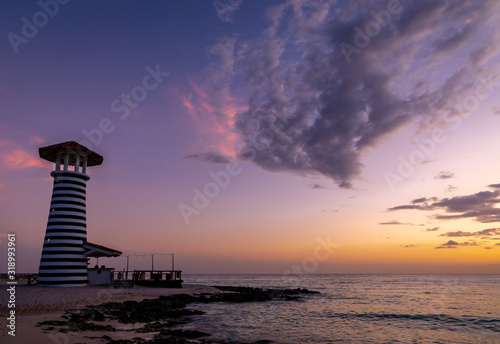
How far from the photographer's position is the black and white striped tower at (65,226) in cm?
3534

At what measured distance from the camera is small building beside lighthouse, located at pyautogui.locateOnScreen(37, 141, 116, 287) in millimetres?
35344

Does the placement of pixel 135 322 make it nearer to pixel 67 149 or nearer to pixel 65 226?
pixel 65 226

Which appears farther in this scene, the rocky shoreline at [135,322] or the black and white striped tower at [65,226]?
the black and white striped tower at [65,226]

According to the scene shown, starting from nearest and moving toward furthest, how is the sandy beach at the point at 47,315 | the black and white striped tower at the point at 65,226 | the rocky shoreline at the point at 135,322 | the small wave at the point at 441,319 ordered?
the sandy beach at the point at 47,315 → the rocky shoreline at the point at 135,322 → the small wave at the point at 441,319 → the black and white striped tower at the point at 65,226

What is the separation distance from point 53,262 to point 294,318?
83.4ft

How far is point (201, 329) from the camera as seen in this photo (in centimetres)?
2272

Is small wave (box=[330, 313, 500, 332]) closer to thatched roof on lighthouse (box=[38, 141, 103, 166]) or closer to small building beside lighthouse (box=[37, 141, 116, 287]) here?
small building beside lighthouse (box=[37, 141, 116, 287])

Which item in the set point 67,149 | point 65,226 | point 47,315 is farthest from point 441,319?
point 67,149

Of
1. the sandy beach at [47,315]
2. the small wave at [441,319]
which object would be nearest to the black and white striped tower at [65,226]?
the sandy beach at [47,315]

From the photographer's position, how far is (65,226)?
35906 millimetres

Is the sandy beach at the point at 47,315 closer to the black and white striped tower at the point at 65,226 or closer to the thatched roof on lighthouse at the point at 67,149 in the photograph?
the black and white striped tower at the point at 65,226

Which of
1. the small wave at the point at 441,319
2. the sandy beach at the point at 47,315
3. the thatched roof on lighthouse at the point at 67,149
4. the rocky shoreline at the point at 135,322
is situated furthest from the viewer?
the thatched roof on lighthouse at the point at 67,149

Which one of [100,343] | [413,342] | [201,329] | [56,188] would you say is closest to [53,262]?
[56,188]

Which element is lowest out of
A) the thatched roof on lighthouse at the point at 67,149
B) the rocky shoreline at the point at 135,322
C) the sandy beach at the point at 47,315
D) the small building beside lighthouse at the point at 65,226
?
the rocky shoreline at the point at 135,322
